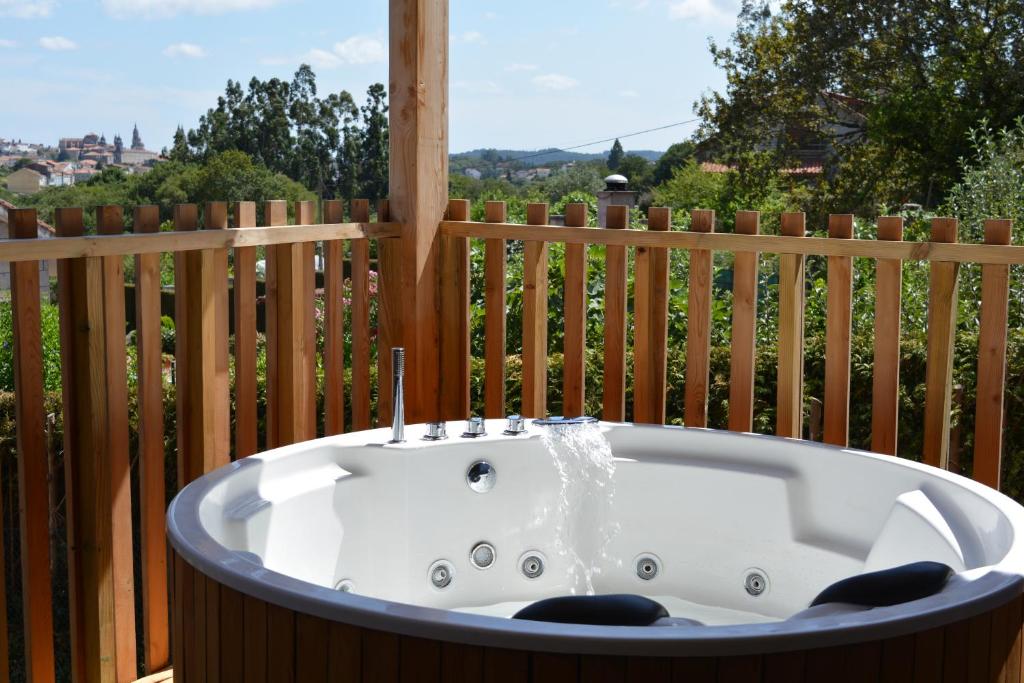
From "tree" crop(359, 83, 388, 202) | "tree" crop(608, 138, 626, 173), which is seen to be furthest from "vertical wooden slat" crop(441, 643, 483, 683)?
"tree" crop(608, 138, 626, 173)

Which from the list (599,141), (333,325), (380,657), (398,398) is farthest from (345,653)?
(599,141)

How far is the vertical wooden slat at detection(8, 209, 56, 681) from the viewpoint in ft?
7.45

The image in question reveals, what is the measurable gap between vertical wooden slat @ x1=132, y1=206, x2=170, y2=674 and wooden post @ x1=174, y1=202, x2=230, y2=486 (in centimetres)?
10

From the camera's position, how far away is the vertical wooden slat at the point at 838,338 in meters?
2.96

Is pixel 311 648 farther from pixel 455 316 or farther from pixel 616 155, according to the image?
pixel 616 155

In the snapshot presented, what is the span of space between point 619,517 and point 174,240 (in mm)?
1320

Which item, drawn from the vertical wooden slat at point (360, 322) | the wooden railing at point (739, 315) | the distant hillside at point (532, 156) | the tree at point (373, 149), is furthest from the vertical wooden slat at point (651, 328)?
the distant hillside at point (532, 156)

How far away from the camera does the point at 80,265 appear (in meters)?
2.39

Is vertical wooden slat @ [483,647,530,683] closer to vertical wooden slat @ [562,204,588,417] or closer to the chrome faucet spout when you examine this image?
the chrome faucet spout

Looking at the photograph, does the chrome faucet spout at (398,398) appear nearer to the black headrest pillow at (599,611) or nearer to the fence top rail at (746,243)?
the fence top rail at (746,243)

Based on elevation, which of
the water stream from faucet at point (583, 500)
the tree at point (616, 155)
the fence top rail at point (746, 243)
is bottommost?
the water stream from faucet at point (583, 500)

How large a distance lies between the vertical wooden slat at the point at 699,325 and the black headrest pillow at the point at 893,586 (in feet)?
4.87

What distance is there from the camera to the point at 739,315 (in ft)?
10.2

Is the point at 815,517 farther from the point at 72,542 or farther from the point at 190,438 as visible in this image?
the point at 72,542
